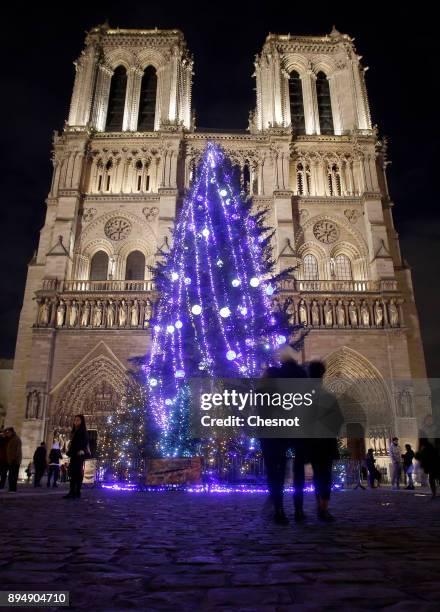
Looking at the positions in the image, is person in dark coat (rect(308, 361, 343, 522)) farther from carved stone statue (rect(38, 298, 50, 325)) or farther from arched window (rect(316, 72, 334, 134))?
arched window (rect(316, 72, 334, 134))

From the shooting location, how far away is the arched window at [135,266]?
2594 cm

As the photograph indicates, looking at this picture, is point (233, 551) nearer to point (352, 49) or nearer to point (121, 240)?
point (121, 240)

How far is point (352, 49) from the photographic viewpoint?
31.2 metres

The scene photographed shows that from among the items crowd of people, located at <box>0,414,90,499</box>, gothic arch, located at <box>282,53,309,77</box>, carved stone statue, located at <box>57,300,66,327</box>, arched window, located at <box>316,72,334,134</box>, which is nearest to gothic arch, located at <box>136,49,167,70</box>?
gothic arch, located at <box>282,53,309,77</box>

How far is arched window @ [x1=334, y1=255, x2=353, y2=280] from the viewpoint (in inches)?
1027

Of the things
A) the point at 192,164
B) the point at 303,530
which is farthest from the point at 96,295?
the point at 303,530

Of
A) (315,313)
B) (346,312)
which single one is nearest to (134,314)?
(315,313)

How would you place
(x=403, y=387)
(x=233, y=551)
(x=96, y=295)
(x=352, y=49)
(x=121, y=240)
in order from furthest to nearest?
1. (x=352, y=49)
2. (x=121, y=240)
3. (x=96, y=295)
4. (x=403, y=387)
5. (x=233, y=551)

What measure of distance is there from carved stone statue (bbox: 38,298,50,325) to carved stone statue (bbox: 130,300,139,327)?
3906mm

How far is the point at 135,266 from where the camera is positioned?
26.2m

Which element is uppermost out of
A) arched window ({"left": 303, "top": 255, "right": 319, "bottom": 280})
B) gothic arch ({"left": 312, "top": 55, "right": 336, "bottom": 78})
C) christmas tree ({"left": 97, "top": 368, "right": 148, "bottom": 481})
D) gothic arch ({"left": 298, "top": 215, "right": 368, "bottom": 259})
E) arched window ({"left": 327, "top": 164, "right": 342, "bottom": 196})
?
gothic arch ({"left": 312, "top": 55, "right": 336, "bottom": 78})

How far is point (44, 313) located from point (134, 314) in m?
4.24

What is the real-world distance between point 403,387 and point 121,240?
15.9m

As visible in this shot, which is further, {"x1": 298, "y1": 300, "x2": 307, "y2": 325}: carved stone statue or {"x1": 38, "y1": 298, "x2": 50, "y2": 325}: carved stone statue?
{"x1": 298, "y1": 300, "x2": 307, "y2": 325}: carved stone statue
